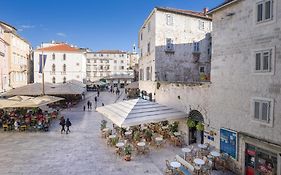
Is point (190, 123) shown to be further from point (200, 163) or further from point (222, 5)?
point (222, 5)

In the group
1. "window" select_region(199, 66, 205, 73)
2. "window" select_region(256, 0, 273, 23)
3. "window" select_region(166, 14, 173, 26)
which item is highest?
"window" select_region(166, 14, 173, 26)

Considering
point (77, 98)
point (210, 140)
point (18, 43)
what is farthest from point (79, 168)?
point (18, 43)

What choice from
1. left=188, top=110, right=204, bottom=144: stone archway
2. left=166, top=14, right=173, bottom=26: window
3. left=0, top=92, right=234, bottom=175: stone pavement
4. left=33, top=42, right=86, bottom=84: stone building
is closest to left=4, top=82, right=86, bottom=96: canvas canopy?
left=0, top=92, right=234, bottom=175: stone pavement

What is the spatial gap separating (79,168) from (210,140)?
320 inches

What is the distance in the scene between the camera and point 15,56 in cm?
4509

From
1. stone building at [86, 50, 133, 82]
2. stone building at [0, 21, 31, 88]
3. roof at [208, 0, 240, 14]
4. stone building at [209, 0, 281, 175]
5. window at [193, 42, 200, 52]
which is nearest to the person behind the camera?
stone building at [209, 0, 281, 175]

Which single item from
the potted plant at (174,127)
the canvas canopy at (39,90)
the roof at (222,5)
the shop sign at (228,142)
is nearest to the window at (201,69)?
the potted plant at (174,127)

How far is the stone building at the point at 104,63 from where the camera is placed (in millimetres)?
90062

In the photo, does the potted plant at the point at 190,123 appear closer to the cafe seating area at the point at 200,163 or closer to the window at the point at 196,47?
the cafe seating area at the point at 200,163

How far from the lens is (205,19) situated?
95.5 ft

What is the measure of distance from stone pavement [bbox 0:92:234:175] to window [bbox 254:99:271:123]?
5.77 metres

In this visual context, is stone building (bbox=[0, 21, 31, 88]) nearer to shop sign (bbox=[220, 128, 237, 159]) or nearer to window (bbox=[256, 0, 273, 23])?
shop sign (bbox=[220, 128, 237, 159])

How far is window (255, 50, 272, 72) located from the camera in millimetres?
10672

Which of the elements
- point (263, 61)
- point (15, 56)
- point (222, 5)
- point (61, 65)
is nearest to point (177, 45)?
point (222, 5)
